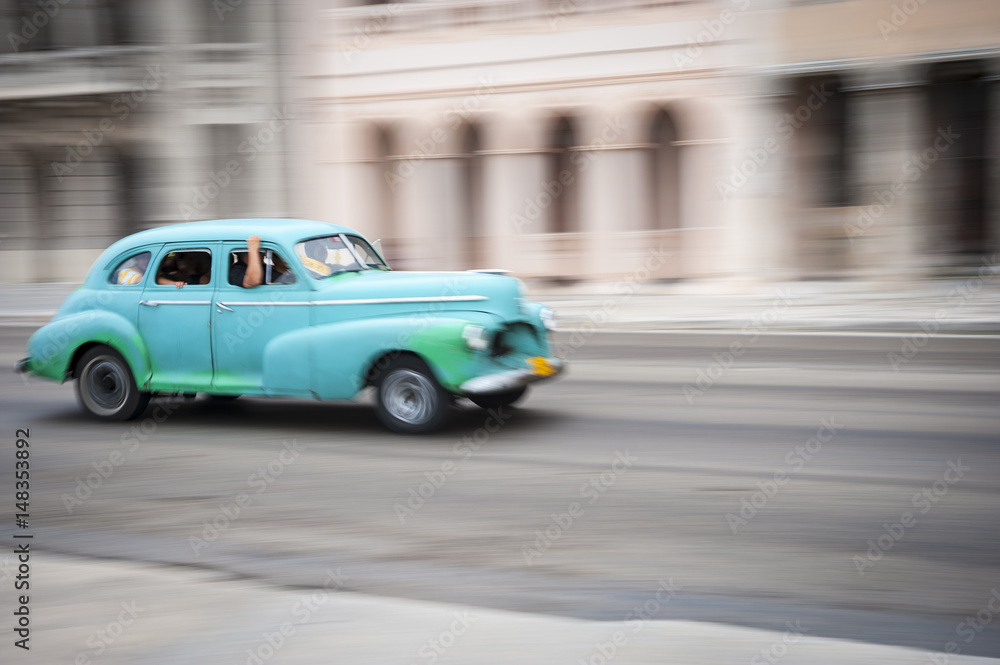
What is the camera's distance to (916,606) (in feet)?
15.1

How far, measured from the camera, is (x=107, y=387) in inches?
356

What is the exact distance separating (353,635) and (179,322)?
4.94 metres

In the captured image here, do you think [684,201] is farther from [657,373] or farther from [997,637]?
[997,637]

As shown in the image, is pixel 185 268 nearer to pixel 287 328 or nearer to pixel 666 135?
pixel 287 328

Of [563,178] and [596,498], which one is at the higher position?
[563,178]

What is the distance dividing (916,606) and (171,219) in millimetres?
23254

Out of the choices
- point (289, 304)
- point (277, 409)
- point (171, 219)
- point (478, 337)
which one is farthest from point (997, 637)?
point (171, 219)
